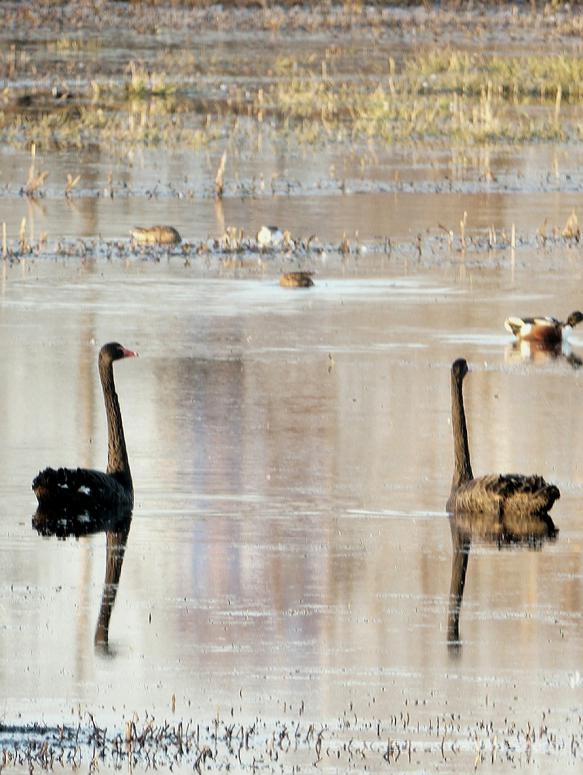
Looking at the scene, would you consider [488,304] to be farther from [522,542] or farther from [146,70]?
[146,70]

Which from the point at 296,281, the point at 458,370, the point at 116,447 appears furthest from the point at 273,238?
the point at 116,447

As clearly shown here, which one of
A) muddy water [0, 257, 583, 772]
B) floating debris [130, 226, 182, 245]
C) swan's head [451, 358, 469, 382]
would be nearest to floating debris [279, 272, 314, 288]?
muddy water [0, 257, 583, 772]

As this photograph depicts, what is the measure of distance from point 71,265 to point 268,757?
18383 mm

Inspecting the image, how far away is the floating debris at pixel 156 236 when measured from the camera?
1107 inches

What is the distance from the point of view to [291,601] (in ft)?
39.8

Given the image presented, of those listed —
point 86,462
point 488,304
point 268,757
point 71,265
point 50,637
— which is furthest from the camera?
point 71,265

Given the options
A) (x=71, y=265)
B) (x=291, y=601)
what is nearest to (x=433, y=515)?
(x=291, y=601)

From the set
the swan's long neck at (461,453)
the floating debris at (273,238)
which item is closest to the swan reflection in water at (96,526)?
the swan's long neck at (461,453)

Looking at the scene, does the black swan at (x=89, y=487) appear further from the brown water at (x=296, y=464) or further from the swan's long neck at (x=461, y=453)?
the swan's long neck at (x=461, y=453)

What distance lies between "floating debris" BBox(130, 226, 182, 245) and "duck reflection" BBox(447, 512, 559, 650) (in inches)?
557

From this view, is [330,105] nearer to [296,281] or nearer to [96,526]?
[296,281]

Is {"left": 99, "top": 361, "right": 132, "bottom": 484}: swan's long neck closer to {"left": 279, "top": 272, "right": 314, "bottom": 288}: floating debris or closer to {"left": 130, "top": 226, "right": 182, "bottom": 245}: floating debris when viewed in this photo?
{"left": 279, "top": 272, "right": 314, "bottom": 288}: floating debris

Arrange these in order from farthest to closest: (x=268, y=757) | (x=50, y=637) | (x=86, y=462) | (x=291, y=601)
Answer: (x=86, y=462) → (x=291, y=601) → (x=50, y=637) → (x=268, y=757)

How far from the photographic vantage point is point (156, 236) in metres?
28.1
